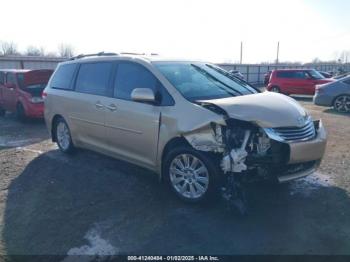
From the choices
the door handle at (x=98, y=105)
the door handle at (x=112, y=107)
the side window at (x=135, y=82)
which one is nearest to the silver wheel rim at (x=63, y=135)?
the door handle at (x=98, y=105)

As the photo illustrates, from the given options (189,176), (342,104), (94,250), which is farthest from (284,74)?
(94,250)

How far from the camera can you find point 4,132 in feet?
30.0

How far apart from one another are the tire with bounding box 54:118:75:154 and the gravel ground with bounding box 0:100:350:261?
69 cm

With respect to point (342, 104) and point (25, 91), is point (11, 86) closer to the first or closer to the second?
point (25, 91)

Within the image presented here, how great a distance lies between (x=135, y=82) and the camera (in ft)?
15.9

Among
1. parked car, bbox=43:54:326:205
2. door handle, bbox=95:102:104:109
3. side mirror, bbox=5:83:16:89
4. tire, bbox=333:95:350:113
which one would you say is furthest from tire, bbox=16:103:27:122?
tire, bbox=333:95:350:113

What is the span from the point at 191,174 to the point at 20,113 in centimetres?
827

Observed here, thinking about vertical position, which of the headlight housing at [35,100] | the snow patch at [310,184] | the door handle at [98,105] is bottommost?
the snow patch at [310,184]

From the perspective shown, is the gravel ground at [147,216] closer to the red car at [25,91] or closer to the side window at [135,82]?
the side window at [135,82]

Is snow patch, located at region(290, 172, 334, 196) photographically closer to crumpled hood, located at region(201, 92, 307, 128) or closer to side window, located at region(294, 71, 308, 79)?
crumpled hood, located at region(201, 92, 307, 128)

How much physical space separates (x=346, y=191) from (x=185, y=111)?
245 centimetres

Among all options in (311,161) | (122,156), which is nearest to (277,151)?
(311,161)

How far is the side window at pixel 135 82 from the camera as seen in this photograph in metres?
4.46

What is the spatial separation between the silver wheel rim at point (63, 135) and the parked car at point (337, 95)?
31.8 feet
